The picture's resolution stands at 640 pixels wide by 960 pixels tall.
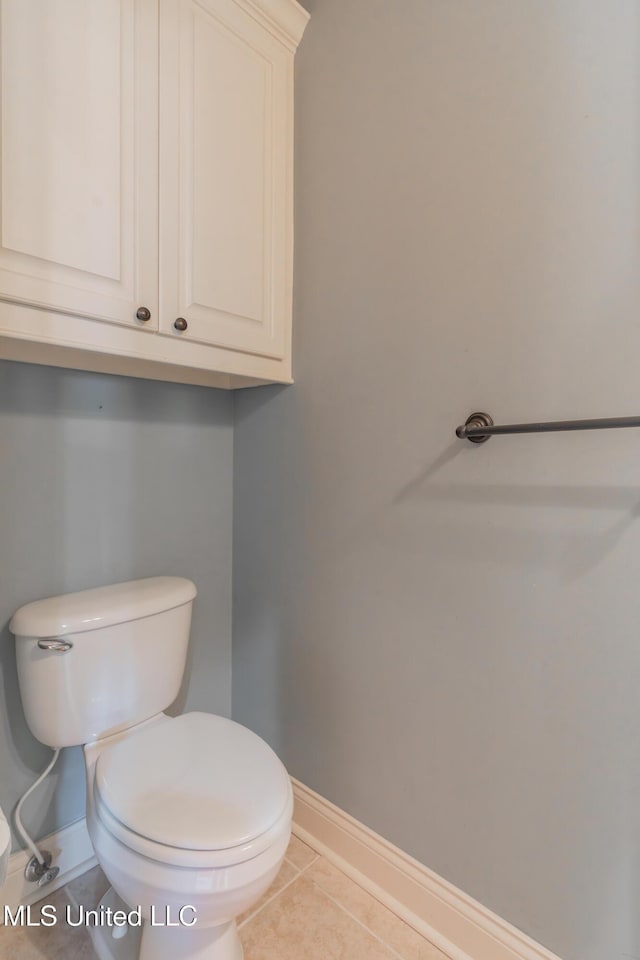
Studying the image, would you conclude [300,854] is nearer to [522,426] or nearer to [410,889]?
[410,889]

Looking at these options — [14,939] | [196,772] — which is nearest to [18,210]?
[196,772]

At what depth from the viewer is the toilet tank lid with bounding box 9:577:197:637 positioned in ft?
3.07

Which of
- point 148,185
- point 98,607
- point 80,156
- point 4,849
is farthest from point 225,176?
point 4,849

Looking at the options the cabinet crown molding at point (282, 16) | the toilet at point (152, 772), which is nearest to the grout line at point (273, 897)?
the toilet at point (152, 772)

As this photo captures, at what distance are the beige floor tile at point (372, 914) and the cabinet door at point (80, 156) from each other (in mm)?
1456

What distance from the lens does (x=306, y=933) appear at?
3.36ft

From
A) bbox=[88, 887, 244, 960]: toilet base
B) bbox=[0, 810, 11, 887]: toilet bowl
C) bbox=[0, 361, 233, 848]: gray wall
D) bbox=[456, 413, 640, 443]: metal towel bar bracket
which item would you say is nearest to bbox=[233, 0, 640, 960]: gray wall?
bbox=[456, 413, 640, 443]: metal towel bar bracket

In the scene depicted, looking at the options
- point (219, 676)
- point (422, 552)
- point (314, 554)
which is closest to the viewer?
point (422, 552)

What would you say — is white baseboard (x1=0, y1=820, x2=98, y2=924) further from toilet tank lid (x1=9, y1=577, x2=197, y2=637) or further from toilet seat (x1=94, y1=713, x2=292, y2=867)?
toilet tank lid (x1=9, y1=577, x2=197, y2=637)

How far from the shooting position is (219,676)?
149cm

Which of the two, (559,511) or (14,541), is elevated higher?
(559,511)

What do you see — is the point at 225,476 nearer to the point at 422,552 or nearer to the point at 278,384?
the point at 278,384

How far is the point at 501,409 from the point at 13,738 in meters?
1.34

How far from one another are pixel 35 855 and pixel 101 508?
0.84 m
